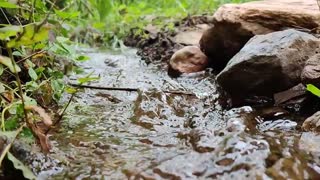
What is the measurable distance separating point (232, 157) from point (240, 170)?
0.07 metres

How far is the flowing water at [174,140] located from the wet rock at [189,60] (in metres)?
0.56

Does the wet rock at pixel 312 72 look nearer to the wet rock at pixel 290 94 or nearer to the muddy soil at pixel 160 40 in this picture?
the wet rock at pixel 290 94

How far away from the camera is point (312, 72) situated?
1.78 metres

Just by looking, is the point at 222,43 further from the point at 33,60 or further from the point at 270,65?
the point at 33,60

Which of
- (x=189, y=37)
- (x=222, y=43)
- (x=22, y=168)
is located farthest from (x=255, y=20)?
(x=22, y=168)

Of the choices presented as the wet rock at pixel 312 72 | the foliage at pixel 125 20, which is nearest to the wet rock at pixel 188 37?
the foliage at pixel 125 20

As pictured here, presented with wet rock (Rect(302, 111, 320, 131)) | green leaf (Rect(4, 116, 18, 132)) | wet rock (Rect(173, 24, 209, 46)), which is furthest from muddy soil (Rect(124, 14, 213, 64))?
green leaf (Rect(4, 116, 18, 132))

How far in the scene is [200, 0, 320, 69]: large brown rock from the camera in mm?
2404

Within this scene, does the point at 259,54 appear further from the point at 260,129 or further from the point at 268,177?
the point at 268,177

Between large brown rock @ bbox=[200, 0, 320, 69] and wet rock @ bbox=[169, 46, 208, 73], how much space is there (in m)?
0.15

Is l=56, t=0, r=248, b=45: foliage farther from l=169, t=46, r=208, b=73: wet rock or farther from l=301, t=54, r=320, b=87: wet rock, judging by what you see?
l=301, t=54, r=320, b=87: wet rock

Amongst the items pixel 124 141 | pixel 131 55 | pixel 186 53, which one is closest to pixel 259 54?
pixel 124 141

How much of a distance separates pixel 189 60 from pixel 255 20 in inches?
21.5

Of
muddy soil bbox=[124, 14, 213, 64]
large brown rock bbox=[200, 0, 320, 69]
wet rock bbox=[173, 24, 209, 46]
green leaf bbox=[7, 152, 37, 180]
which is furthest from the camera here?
wet rock bbox=[173, 24, 209, 46]
